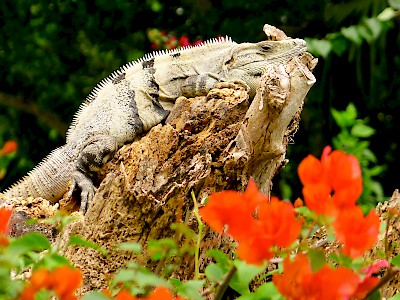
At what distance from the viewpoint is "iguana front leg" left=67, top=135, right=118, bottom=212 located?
325cm

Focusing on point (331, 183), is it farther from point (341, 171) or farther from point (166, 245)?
point (166, 245)

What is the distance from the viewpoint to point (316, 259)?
0.92 m

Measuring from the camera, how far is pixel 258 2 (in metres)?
6.82

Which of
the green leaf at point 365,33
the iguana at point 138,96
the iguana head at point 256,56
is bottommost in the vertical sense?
the iguana at point 138,96

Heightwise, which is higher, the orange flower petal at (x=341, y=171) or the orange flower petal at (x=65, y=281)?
the orange flower petal at (x=341, y=171)

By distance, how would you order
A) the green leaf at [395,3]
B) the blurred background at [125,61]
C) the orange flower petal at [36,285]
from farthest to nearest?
the blurred background at [125,61]
the green leaf at [395,3]
the orange flower petal at [36,285]

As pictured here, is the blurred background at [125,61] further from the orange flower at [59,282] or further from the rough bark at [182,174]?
the orange flower at [59,282]

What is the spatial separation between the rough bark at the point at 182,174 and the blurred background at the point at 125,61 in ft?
13.3

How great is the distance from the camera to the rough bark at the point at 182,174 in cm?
233

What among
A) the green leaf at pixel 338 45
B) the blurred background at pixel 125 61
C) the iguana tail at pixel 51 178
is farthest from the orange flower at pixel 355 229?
the blurred background at pixel 125 61

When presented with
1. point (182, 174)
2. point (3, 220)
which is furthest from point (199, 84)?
point (3, 220)

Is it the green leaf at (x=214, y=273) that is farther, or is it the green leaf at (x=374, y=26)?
the green leaf at (x=374, y=26)

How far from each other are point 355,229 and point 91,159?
2.44 metres

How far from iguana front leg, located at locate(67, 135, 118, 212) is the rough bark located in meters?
0.58
